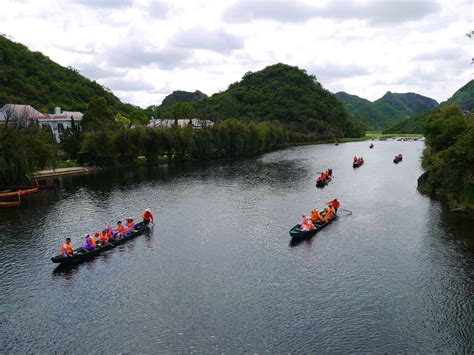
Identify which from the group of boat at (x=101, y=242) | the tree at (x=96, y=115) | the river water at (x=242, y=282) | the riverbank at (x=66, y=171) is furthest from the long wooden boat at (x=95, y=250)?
the tree at (x=96, y=115)

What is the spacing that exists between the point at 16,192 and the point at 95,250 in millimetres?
29690

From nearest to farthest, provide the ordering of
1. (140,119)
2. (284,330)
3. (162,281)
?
(284,330) < (162,281) < (140,119)

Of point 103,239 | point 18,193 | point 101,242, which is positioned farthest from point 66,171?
point 101,242

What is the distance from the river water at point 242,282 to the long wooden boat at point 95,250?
0.81 meters

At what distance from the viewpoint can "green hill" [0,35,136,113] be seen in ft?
442

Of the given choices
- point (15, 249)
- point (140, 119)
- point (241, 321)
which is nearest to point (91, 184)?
point (15, 249)

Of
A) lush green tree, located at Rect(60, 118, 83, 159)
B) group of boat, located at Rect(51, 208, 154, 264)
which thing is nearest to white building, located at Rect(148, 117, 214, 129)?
lush green tree, located at Rect(60, 118, 83, 159)

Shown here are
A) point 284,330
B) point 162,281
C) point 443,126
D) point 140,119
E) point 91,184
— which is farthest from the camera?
point 140,119

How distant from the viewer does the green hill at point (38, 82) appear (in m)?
135

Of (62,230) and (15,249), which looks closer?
(15,249)

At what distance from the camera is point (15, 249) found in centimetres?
3838

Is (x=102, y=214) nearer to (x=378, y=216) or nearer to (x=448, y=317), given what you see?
(x=378, y=216)

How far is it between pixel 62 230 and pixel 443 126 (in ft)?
168

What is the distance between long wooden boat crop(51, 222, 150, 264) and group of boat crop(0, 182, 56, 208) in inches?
958
